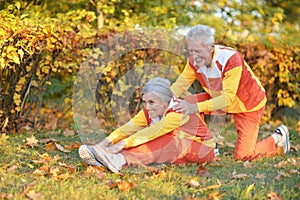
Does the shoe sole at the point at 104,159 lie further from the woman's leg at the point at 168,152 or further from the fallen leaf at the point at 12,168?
the fallen leaf at the point at 12,168

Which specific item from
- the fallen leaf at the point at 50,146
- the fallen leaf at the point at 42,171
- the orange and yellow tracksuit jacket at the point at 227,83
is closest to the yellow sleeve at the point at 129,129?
the orange and yellow tracksuit jacket at the point at 227,83

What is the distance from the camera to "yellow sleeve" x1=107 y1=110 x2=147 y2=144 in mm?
3930

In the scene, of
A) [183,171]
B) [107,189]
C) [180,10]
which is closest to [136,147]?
[183,171]

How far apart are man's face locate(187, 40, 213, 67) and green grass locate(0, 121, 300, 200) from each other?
0.88 metres

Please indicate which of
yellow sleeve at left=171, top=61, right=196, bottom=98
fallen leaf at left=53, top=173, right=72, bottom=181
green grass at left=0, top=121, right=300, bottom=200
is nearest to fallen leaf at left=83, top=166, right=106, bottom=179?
green grass at left=0, top=121, right=300, bottom=200

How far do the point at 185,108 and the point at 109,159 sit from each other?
0.77 meters

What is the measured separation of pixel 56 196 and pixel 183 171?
1137mm

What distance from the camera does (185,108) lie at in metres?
3.84

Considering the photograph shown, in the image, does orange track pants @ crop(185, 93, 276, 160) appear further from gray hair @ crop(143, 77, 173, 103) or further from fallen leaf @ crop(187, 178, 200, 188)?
fallen leaf @ crop(187, 178, 200, 188)

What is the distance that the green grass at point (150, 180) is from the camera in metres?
2.96

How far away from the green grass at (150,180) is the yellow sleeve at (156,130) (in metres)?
0.24

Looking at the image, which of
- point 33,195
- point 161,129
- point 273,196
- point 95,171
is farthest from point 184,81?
point 33,195

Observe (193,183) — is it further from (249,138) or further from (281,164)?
(249,138)

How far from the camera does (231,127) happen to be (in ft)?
20.9
